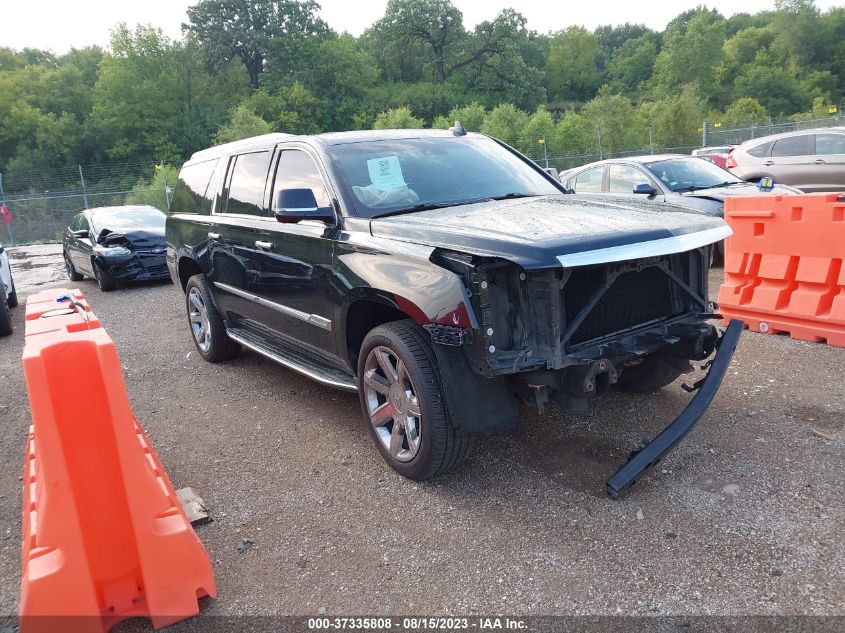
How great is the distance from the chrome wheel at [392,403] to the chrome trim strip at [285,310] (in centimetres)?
53

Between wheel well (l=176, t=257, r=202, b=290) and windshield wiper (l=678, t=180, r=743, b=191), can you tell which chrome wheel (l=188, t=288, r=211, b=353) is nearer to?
wheel well (l=176, t=257, r=202, b=290)

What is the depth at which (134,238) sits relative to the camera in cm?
1162

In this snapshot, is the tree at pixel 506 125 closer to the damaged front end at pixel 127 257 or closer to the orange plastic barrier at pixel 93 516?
the damaged front end at pixel 127 257

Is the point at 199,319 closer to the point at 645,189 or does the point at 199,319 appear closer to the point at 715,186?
the point at 645,189

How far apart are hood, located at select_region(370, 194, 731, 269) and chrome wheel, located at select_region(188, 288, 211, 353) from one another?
2.98m

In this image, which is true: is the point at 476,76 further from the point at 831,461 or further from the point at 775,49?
the point at 831,461

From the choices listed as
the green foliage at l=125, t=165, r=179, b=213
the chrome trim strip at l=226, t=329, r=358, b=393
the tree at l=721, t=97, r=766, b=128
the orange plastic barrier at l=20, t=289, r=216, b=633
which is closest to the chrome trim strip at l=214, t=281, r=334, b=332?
the chrome trim strip at l=226, t=329, r=358, b=393

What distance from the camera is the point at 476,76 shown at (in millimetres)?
78812

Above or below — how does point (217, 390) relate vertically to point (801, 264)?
below

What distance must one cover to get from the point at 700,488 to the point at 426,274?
179 cm

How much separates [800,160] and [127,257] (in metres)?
12.7

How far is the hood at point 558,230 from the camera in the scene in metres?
2.87

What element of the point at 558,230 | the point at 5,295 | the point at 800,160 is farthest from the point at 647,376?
the point at 800,160

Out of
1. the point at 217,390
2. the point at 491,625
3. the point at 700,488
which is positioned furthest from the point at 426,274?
the point at 217,390
